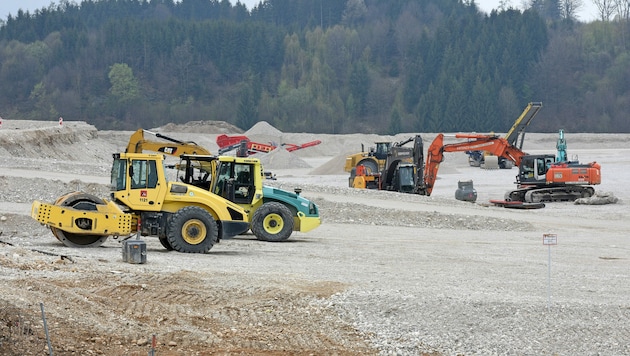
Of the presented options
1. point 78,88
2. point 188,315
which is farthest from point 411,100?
point 188,315

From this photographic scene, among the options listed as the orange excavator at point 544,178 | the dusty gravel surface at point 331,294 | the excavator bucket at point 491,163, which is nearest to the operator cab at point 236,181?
the dusty gravel surface at point 331,294

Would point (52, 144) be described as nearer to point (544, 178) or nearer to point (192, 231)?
point (544, 178)

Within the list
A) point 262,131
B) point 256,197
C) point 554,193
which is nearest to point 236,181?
point 256,197

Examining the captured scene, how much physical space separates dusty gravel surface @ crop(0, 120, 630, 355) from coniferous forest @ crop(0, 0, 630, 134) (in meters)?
93.6

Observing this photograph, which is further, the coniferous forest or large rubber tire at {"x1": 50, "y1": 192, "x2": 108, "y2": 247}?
the coniferous forest

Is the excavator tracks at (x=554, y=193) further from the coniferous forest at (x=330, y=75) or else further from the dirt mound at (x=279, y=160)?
the coniferous forest at (x=330, y=75)

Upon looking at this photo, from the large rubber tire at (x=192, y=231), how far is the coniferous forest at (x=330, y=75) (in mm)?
98714

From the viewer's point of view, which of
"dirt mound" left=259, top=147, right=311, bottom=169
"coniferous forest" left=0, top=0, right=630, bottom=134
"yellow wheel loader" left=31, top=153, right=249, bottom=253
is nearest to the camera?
"yellow wheel loader" left=31, top=153, right=249, bottom=253

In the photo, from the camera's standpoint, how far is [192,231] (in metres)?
18.7

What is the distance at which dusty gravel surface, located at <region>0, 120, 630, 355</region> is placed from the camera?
433 inches

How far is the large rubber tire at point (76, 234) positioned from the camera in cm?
1836

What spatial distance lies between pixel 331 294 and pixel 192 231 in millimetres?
5696

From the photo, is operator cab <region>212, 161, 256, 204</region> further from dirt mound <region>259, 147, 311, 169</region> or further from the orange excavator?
dirt mound <region>259, 147, 311, 169</region>

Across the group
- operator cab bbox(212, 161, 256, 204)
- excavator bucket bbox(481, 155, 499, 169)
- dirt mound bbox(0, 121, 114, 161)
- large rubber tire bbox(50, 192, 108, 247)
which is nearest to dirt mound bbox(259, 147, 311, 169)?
dirt mound bbox(0, 121, 114, 161)
